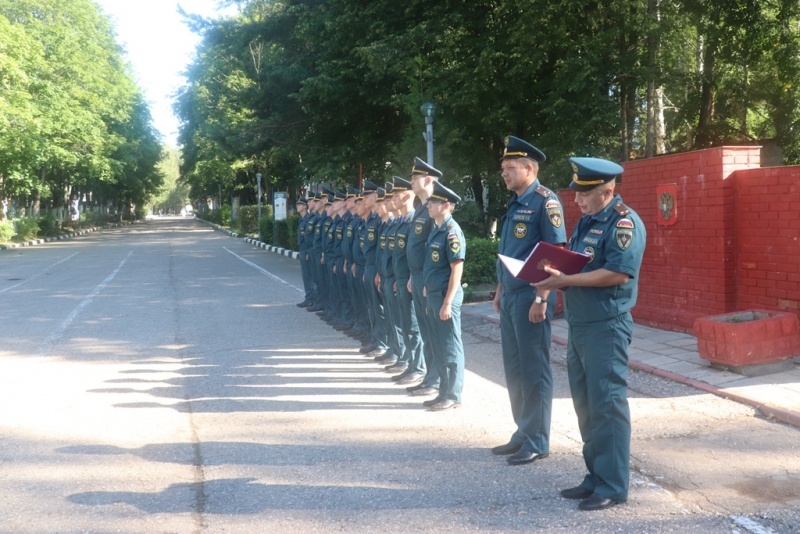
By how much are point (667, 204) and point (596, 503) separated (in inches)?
233

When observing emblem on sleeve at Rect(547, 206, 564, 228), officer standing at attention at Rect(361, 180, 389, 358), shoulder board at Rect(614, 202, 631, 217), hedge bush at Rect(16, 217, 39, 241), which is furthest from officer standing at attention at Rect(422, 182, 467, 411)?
hedge bush at Rect(16, 217, 39, 241)

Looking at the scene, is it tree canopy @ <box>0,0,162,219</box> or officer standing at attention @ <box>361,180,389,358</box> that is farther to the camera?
tree canopy @ <box>0,0,162,219</box>

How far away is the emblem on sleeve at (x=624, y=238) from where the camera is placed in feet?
13.0

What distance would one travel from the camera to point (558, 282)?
400cm

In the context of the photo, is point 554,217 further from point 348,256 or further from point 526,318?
point 348,256

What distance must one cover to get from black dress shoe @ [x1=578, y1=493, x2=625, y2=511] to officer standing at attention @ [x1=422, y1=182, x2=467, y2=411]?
7.29ft

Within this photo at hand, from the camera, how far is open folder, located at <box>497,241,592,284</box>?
397 cm

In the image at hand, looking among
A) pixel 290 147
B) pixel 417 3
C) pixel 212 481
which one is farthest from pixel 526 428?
pixel 290 147

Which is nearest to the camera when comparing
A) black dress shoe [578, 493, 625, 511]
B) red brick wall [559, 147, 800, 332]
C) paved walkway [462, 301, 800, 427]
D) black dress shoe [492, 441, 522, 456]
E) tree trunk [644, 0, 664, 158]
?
black dress shoe [578, 493, 625, 511]

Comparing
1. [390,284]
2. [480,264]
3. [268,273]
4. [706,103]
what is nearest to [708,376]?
[390,284]

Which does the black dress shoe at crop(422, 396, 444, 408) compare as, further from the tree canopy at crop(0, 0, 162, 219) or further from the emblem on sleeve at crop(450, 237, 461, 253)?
the tree canopy at crop(0, 0, 162, 219)

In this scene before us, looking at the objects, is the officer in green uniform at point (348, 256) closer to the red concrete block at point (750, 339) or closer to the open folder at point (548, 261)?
the red concrete block at point (750, 339)

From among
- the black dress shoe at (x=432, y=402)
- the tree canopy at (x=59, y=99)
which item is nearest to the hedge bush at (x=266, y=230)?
the tree canopy at (x=59, y=99)

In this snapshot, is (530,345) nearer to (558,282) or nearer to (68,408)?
(558,282)
